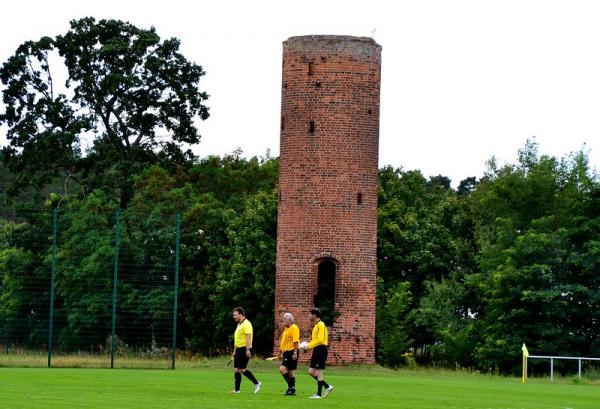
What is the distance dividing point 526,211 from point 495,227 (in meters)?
2.34

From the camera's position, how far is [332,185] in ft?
135

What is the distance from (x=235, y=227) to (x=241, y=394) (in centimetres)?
2763

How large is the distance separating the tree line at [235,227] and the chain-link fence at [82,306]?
10 centimetres

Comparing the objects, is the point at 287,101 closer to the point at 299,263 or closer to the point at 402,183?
the point at 299,263

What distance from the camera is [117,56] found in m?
58.2

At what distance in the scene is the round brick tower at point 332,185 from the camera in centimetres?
4100

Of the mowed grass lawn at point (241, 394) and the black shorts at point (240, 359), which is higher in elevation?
the black shorts at point (240, 359)

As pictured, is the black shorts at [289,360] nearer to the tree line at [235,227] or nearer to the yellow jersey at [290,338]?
the yellow jersey at [290,338]

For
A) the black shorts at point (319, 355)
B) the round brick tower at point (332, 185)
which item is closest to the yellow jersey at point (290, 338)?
the black shorts at point (319, 355)

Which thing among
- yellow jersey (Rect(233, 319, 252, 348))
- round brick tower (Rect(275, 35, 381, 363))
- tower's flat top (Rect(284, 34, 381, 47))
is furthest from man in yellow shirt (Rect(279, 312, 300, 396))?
tower's flat top (Rect(284, 34, 381, 47))

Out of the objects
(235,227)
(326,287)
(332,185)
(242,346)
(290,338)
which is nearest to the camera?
(242,346)

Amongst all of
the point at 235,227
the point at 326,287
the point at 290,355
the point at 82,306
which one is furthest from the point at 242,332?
the point at 235,227

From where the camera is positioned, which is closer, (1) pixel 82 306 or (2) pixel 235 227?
(1) pixel 82 306

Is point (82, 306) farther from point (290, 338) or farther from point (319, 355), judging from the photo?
point (319, 355)
